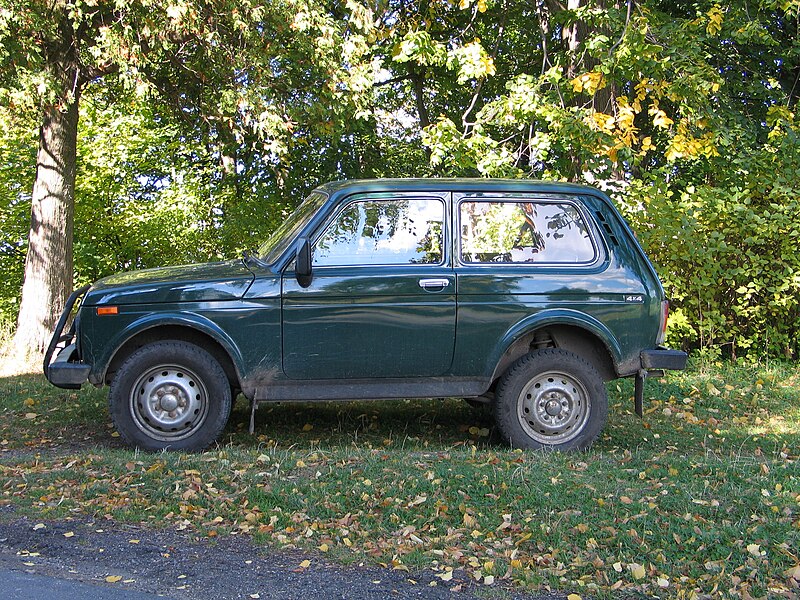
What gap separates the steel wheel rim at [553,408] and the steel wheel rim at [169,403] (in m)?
2.44

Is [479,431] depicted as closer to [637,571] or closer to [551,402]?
[551,402]

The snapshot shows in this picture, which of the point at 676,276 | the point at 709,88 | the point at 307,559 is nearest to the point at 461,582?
the point at 307,559

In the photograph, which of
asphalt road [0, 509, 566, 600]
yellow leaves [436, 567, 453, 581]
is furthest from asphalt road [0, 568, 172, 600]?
yellow leaves [436, 567, 453, 581]

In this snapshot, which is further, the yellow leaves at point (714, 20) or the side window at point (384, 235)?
the yellow leaves at point (714, 20)

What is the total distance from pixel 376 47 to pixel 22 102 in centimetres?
563

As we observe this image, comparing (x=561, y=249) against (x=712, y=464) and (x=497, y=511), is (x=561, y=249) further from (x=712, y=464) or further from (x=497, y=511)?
(x=497, y=511)

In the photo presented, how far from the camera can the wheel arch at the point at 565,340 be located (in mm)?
6938

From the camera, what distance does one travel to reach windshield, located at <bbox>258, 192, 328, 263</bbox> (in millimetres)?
6941

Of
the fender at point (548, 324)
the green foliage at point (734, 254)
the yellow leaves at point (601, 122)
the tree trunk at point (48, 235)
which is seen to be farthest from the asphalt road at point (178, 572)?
the yellow leaves at point (601, 122)

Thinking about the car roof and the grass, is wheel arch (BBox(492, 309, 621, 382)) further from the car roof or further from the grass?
the car roof

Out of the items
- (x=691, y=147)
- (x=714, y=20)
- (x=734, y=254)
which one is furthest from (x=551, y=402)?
(x=714, y=20)

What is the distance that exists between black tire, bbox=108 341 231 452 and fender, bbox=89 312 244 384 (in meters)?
0.12

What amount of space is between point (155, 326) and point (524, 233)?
2.88m

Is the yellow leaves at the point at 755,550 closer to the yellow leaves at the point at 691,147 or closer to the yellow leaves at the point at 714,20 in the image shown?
the yellow leaves at the point at 691,147
